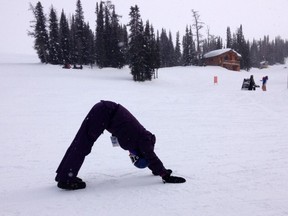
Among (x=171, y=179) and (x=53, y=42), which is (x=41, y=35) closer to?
(x=53, y=42)

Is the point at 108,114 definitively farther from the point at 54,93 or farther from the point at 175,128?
the point at 54,93

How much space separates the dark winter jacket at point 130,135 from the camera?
356 cm

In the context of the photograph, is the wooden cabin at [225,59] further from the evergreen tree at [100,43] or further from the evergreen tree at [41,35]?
the evergreen tree at [41,35]

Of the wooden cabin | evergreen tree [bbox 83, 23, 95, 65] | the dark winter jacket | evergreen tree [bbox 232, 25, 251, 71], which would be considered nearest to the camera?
the dark winter jacket

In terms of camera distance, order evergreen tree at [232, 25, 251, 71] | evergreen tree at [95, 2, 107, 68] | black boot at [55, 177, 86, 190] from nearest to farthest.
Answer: black boot at [55, 177, 86, 190] < evergreen tree at [95, 2, 107, 68] < evergreen tree at [232, 25, 251, 71]

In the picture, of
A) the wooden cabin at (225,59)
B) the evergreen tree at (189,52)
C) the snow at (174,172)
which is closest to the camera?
the snow at (174,172)

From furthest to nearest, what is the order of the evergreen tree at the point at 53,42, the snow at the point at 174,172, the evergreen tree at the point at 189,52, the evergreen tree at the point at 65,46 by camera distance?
Result: 1. the evergreen tree at the point at 189,52
2. the evergreen tree at the point at 65,46
3. the evergreen tree at the point at 53,42
4. the snow at the point at 174,172

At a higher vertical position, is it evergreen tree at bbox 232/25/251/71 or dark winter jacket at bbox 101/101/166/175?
evergreen tree at bbox 232/25/251/71

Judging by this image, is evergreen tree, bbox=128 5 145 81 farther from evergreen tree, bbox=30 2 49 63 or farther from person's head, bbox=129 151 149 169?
person's head, bbox=129 151 149 169

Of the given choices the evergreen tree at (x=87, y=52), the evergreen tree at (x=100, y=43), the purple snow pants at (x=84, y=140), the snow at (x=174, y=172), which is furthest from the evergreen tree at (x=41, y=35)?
the purple snow pants at (x=84, y=140)

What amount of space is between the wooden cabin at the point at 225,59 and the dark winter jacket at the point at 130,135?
62.3 metres

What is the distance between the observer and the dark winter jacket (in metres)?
3.56

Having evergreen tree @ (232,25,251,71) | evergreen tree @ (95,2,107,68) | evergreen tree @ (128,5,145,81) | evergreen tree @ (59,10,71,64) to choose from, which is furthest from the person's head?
evergreen tree @ (232,25,251,71)

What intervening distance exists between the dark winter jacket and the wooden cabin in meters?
62.3
